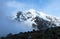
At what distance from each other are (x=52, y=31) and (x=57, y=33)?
336 cm

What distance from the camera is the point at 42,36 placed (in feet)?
300

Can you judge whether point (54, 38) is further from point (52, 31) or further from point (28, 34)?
point (28, 34)

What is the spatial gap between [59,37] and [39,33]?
13.5m

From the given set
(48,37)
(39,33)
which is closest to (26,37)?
(39,33)

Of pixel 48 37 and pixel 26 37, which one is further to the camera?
pixel 26 37

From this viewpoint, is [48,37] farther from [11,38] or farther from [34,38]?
[11,38]

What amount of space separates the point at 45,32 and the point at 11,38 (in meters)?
25.4

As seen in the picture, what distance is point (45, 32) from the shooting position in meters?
92.9

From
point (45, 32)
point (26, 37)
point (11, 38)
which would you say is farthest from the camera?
point (11, 38)

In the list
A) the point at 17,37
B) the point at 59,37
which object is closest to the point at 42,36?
the point at 59,37

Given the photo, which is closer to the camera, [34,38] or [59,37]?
[59,37]

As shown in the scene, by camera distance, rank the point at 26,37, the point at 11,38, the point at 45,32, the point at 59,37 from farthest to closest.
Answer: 1. the point at 11,38
2. the point at 26,37
3. the point at 45,32
4. the point at 59,37

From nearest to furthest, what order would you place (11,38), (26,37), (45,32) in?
(45,32) → (26,37) → (11,38)

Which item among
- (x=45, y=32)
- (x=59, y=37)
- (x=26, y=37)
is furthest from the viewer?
(x=26, y=37)
